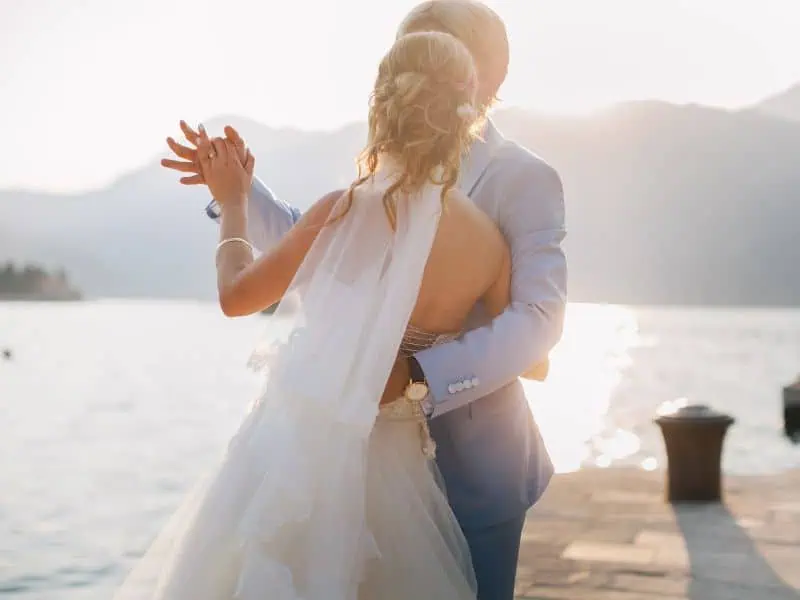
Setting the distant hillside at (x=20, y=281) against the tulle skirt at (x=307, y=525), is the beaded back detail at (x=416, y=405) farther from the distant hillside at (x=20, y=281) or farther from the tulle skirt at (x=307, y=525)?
the distant hillside at (x=20, y=281)

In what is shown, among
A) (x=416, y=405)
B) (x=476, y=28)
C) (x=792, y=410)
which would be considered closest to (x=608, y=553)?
(x=416, y=405)

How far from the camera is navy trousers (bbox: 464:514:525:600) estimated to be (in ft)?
7.98

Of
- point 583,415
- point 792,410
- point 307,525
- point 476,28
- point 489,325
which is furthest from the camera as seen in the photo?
point 583,415

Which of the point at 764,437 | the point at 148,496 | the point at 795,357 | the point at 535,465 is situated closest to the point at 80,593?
the point at 148,496

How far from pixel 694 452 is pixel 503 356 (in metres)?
6.13

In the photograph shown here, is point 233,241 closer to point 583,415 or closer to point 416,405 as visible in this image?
point 416,405

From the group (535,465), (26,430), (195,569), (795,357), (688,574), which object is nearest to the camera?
(195,569)

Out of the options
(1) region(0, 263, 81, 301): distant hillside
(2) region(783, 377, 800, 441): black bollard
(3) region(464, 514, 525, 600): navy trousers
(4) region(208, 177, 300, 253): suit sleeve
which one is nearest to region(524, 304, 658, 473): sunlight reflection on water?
(2) region(783, 377, 800, 441): black bollard

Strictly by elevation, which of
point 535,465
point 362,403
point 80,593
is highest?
point 362,403

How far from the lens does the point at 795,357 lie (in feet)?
284

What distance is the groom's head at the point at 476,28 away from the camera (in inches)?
94.0

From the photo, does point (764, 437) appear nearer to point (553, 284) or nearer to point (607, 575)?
point (607, 575)

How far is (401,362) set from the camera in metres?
2.33

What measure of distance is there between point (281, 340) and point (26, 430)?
38.8m
